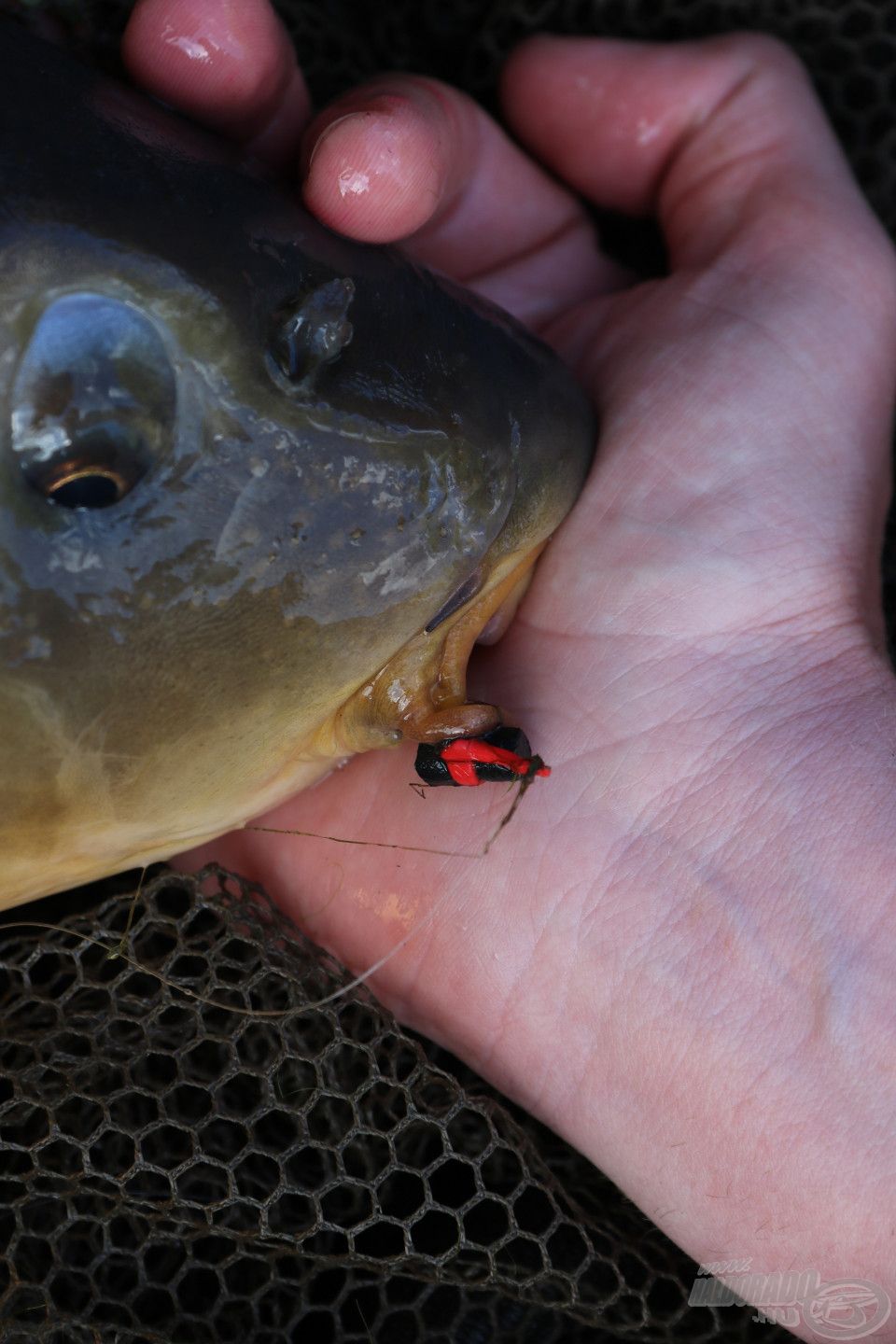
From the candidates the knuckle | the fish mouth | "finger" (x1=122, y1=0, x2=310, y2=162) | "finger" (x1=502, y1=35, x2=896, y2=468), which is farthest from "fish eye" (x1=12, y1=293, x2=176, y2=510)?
the knuckle

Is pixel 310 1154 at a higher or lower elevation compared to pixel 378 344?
lower

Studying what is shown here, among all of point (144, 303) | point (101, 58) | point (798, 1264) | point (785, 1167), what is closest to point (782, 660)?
point (785, 1167)

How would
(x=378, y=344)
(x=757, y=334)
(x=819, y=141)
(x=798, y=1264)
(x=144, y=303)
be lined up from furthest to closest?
1. (x=819, y=141)
2. (x=757, y=334)
3. (x=798, y=1264)
4. (x=378, y=344)
5. (x=144, y=303)

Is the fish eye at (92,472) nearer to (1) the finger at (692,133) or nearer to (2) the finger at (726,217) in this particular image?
(2) the finger at (726,217)

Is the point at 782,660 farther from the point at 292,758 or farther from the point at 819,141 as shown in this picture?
the point at 819,141

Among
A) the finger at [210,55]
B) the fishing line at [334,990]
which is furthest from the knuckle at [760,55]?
the fishing line at [334,990]

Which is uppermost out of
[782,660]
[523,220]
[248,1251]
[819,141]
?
[819,141]

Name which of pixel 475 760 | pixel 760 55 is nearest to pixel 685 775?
pixel 475 760
